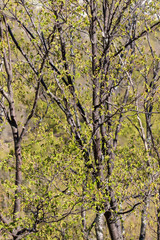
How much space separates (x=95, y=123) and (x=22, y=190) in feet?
8.36

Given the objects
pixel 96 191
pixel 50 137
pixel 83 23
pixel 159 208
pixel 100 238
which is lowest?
pixel 100 238

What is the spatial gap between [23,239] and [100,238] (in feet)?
7.34

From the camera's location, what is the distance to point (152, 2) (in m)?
7.64

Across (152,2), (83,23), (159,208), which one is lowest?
(159,208)

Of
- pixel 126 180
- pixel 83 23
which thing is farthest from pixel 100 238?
pixel 83 23

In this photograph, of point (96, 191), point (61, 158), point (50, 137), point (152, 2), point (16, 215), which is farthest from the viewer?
point (152, 2)

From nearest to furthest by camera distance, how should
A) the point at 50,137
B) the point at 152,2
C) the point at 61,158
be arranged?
the point at 61,158
the point at 50,137
the point at 152,2

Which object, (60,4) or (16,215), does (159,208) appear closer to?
(16,215)

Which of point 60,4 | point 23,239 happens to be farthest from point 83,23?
point 23,239

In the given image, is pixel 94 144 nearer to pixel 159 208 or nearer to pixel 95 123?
pixel 95 123

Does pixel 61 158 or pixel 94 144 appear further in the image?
pixel 94 144

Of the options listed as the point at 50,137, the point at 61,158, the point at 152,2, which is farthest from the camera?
the point at 152,2

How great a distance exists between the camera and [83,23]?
5.50 metres

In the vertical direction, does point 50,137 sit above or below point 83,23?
below
